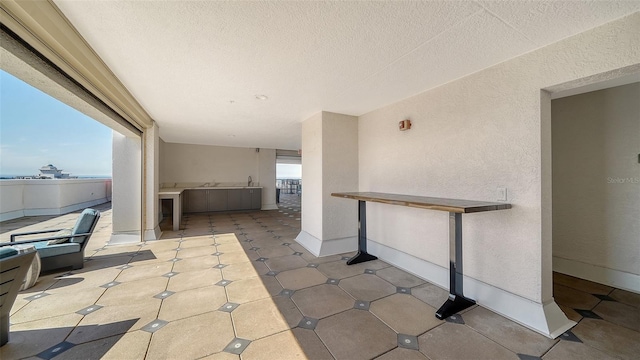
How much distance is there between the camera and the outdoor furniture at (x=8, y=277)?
146 cm

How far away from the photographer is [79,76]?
7.05ft

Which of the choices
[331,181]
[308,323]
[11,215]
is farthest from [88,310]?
[11,215]

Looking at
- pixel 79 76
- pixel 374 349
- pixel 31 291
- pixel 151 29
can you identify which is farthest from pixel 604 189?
pixel 31 291

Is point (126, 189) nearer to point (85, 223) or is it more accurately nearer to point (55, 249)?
point (85, 223)

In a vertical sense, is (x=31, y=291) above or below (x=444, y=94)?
below

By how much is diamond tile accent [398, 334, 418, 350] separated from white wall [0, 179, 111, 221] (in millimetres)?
10576

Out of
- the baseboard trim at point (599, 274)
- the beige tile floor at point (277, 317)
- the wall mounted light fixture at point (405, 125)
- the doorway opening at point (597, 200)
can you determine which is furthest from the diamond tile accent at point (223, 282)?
the baseboard trim at point (599, 274)

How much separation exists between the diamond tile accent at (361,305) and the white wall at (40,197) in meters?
10.1

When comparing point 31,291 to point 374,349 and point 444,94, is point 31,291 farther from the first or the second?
point 444,94

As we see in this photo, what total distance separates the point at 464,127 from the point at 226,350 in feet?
10.6

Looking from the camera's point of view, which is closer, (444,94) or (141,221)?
(444,94)

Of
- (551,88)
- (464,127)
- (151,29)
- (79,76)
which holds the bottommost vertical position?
(464,127)

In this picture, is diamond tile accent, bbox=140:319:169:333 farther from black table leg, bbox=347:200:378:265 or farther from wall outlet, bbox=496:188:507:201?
wall outlet, bbox=496:188:507:201

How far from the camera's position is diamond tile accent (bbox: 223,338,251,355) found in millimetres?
1633
